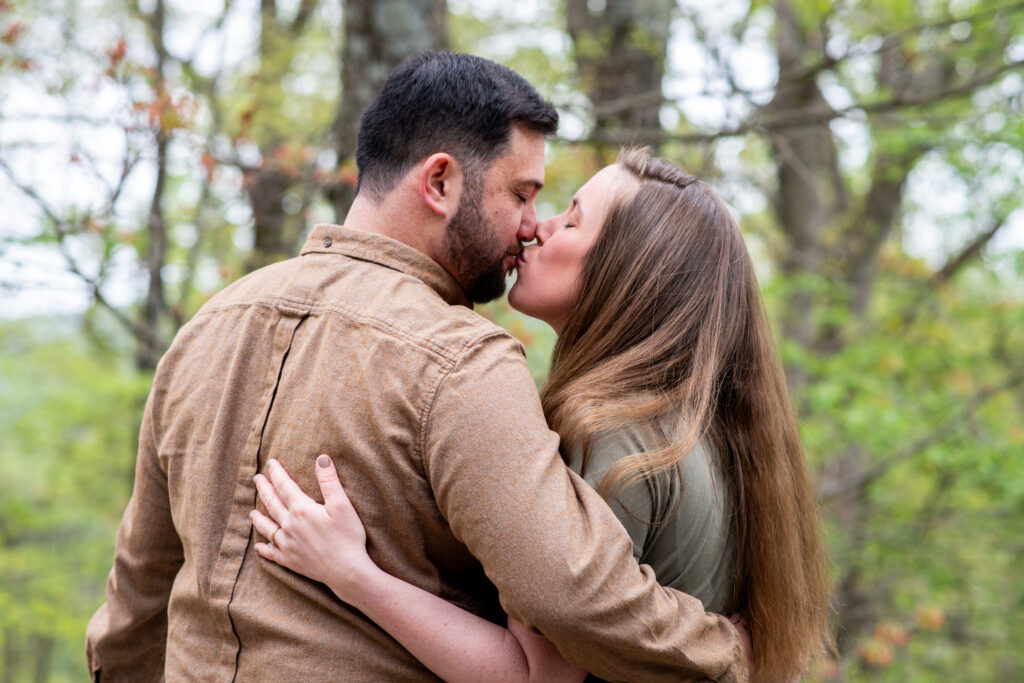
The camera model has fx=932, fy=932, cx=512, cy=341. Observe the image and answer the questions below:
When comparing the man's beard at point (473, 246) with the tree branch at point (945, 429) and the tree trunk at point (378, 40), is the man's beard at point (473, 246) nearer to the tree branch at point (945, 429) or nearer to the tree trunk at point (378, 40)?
the tree trunk at point (378, 40)

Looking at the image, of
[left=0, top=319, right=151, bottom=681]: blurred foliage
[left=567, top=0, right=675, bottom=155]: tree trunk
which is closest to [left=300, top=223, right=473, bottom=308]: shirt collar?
[left=567, top=0, right=675, bottom=155]: tree trunk

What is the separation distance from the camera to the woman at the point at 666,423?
5.71 feet

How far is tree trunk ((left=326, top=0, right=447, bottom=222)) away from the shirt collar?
6.11ft

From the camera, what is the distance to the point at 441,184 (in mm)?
1979

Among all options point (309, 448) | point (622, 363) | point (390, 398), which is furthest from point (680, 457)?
point (309, 448)

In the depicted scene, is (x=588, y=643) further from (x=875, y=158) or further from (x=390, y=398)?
(x=875, y=158)

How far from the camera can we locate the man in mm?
1579

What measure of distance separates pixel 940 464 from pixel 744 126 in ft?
10.6

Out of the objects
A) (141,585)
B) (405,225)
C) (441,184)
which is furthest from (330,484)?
(141,585)

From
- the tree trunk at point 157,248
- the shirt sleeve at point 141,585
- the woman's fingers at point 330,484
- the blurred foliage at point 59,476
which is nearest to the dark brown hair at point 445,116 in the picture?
the woman's fingers at point 330,484

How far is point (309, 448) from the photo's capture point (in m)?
1.72

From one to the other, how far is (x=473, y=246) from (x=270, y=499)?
0.68 metres

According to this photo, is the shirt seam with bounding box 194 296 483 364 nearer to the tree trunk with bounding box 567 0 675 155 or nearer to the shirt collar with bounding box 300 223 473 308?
the shirt collar with bounding box 300 223 473 308

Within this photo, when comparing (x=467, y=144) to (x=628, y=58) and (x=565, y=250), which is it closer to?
(x=565, y=250)
